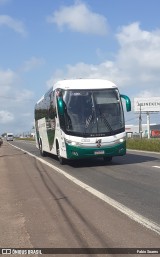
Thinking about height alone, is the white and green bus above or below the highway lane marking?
above

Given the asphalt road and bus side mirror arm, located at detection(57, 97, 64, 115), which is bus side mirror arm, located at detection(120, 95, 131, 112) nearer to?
bus side mirror arm, located at detection(57, 97, 64, 115)

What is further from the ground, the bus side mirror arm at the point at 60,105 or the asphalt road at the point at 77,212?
the bus side mirror arm at the point at 60,105

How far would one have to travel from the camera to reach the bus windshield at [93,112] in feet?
61.4

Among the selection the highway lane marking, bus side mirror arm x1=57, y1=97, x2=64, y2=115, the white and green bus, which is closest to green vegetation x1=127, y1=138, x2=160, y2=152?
the white and green bus

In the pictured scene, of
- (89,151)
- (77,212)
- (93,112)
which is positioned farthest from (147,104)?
(77,212)

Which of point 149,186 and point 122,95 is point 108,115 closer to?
point 122,95

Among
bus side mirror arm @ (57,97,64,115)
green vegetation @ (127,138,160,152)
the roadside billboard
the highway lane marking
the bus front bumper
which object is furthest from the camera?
the roadside billboard

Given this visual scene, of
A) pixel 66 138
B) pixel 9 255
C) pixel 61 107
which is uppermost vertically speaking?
pixel 61 107

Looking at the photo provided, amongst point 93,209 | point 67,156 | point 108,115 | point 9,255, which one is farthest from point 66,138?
point 9,255

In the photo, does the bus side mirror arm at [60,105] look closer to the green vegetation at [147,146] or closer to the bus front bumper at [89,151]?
the bus front bumper at [89,151]

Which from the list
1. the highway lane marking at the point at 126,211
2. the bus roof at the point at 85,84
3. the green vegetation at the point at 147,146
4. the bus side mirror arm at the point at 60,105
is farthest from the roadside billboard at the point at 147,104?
the highway lane marking at the point at 126,211

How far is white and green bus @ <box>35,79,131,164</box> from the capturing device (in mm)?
18641

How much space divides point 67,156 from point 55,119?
2273mm

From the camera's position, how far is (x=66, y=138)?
61.6 feet
